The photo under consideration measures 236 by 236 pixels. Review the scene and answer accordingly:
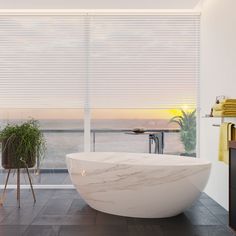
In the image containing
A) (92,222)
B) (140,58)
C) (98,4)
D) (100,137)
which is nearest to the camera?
(92,222)

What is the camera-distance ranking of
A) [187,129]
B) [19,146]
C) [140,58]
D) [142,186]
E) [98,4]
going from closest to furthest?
[142,186] < [19,146] < [98,4] < [140,58] < [187,129]

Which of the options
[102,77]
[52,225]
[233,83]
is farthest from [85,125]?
[233,83]

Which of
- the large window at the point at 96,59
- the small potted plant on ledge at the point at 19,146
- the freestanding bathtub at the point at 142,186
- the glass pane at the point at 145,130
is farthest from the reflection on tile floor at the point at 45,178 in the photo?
the freestanding bathtub at the point at 142,186

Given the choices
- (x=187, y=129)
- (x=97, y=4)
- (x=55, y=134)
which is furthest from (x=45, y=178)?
(x=97, y=4)

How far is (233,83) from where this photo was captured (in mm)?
4176

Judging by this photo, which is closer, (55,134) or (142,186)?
(142,186)

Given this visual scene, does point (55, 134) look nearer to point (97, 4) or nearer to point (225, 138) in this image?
point (97, 4)

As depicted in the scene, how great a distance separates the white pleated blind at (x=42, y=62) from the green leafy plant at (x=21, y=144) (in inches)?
35.2

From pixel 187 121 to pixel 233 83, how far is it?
71.6 inches

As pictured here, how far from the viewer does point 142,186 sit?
3.86m

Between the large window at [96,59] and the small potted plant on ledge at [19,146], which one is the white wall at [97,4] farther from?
the small potted plant on ledge at [19,146]

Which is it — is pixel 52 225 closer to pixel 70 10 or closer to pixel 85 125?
pixel 85 125

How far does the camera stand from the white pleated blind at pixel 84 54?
5.71 metres

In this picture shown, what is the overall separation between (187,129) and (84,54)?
2.24 meters
